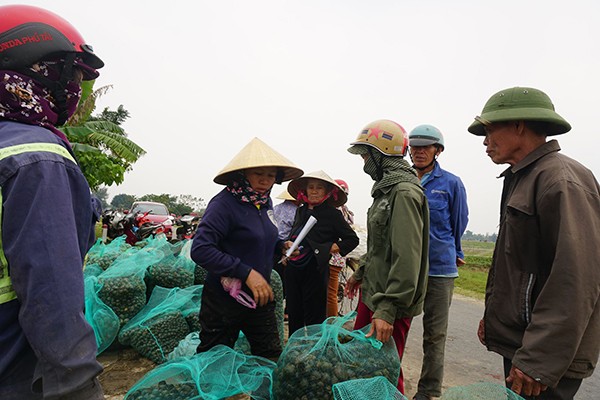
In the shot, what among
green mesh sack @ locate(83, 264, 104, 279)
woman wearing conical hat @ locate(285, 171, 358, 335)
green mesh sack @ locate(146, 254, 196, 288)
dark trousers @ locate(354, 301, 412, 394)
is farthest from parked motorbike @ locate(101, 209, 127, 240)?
dark trousers @ locate(354, 301, 412, 394)

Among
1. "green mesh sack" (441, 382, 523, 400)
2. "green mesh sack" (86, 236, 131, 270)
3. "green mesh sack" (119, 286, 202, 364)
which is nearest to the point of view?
"green mesh sack" (441, 382, 523, 400)

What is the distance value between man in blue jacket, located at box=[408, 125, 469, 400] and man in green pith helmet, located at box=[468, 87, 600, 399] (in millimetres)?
1060

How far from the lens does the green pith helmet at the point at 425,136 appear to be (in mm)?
3100

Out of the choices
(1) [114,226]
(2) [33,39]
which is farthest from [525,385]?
(1) [114,226]

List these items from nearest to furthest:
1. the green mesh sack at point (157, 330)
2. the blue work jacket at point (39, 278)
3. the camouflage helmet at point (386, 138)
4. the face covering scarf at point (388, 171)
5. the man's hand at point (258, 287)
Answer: the blue work jacket at point (39, 278) → the man's hand at point (258, 287) → the face covering scarf at point (388, 171) → the camouflage helmet at point (386, 138) → the green mesh sack at point (157, 330)

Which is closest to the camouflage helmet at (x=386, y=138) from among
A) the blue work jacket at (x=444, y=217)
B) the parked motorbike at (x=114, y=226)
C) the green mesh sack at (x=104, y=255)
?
the blue work jacket at (x=444, y=217)

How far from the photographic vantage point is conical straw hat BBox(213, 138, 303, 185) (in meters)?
2.20

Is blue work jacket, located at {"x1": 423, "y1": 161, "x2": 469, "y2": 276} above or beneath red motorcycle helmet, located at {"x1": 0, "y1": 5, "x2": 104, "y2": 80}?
beneath

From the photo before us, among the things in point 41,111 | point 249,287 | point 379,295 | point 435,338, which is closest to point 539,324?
point 379,295

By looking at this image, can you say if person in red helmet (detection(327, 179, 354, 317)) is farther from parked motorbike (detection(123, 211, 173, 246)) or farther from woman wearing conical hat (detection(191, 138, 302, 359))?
parked motorbike (detection(123, 211, 173, 246))

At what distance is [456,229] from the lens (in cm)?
309

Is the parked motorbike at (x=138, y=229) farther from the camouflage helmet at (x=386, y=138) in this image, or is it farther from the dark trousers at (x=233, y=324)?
the camouflage helmet at (x=386, y=138)

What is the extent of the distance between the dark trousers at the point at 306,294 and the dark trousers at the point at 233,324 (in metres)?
1.01

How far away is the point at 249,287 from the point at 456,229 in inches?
76.6
